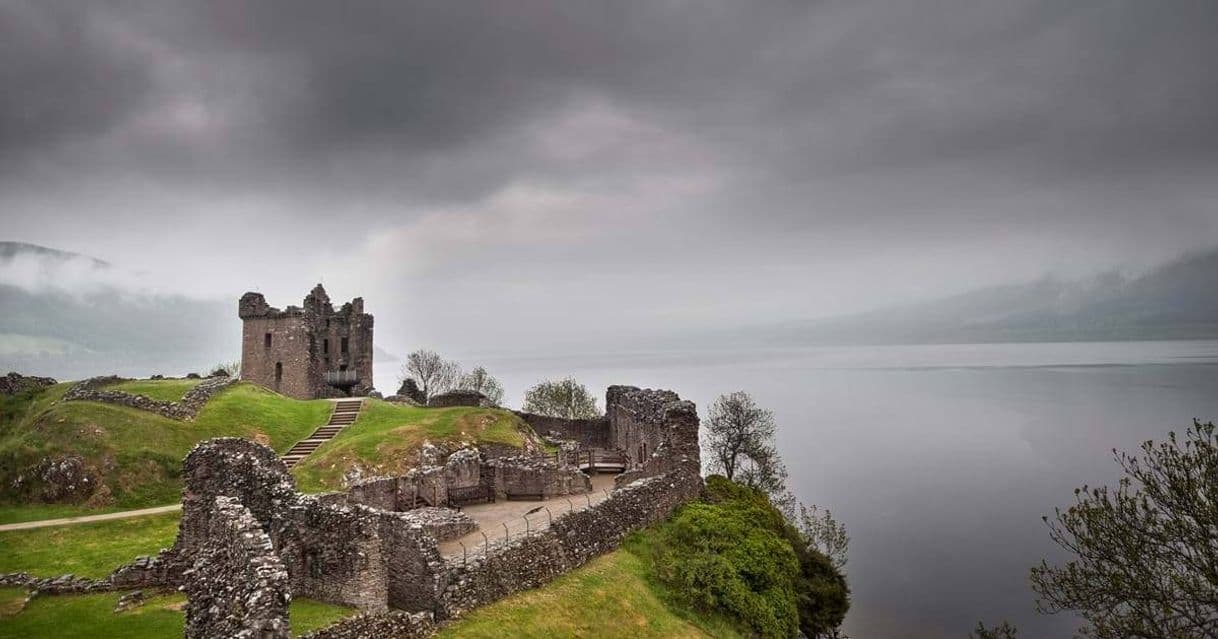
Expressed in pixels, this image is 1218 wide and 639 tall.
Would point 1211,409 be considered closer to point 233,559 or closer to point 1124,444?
point 1124,444

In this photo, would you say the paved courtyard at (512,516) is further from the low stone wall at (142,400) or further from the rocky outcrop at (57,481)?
the low stone wall at (142,400)

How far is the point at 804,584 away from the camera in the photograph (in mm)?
28047

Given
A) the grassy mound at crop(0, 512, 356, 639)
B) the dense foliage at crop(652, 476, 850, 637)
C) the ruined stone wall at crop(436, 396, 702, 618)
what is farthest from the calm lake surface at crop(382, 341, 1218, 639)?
the grassy mound at crop(0, 512, 356, 639)

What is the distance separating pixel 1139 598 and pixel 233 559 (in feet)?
74.7

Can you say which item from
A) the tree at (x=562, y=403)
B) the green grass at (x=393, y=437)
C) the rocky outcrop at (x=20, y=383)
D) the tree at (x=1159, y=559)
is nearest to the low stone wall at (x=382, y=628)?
the tree at (x=1159, y=559)

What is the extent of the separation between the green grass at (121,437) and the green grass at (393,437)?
4340mm

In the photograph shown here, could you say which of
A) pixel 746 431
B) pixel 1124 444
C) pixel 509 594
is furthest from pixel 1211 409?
pixel 509 594

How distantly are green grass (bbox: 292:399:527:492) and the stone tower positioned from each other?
18153 millimetres

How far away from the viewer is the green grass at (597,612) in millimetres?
15900

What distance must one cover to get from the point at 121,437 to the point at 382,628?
92.4 feet

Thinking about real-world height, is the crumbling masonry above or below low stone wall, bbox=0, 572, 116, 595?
above

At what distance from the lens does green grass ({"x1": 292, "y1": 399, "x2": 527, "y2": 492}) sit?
1294 inches

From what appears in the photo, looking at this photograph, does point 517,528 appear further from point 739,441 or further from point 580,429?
point 739,441

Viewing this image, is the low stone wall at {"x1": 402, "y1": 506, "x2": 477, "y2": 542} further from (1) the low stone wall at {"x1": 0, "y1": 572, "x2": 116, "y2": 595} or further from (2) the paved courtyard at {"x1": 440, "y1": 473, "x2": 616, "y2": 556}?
(1) the low stone wall at {"x1": 0, "y1": 572, "x2": 116, "y2": 595}
